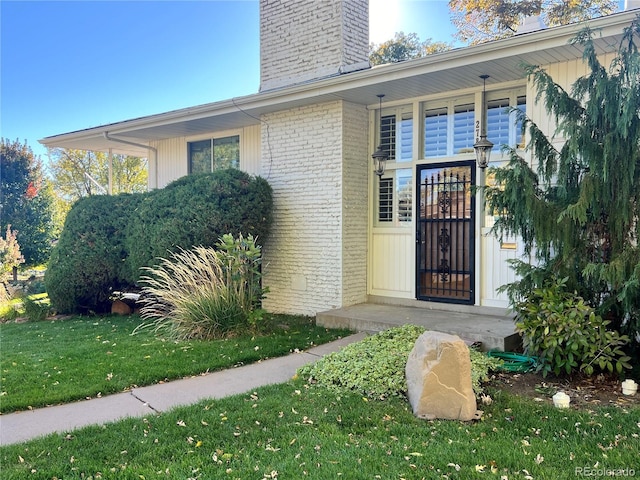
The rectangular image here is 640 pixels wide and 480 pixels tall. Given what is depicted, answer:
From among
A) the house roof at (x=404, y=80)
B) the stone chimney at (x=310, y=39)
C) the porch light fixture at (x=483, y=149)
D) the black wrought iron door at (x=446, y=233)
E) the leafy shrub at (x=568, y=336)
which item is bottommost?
the leafy shrub at (x=568, y=336)

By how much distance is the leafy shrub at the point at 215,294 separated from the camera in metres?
6.31

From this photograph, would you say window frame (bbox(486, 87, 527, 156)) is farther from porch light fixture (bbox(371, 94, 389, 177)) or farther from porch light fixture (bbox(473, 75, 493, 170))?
porch light fixture (bbox(371, 94, 389, 177))

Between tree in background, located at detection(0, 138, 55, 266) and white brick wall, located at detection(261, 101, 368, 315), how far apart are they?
12756 mm

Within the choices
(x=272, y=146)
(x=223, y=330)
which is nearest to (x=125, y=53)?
(x=272, y=146)

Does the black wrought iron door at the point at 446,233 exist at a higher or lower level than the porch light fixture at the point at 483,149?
lower

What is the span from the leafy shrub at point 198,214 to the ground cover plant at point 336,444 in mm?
3909

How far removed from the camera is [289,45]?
9.04 meters

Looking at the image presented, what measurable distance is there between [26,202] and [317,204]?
15060 millimetres

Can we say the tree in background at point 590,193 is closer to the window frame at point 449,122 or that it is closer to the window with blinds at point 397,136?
the window frame at point 449,122

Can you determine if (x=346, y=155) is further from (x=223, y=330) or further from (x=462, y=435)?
(x=462, y=435)

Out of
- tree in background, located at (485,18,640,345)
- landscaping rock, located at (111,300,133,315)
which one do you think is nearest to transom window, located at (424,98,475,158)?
tree in background, located at (485,18,640,345)

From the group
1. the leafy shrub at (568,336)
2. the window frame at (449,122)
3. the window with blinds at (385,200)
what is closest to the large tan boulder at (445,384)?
the leafy shrub at (568,336)

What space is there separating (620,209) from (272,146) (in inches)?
216

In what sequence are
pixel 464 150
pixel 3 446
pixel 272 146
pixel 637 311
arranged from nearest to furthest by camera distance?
pixel 3 446 < pixel 637 311 < pixel 464 150 < pixel 272 146
